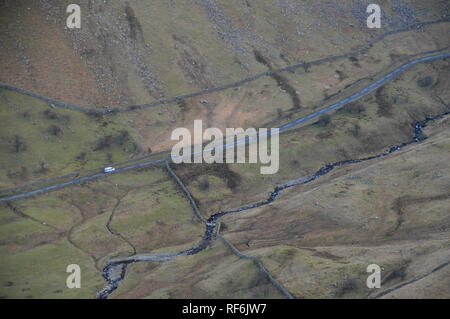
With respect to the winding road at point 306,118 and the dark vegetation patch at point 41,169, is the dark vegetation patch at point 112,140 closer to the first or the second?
the winding road at point 306,118

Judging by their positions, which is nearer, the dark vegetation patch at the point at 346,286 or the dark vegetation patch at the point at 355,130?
the dark vegetation patch at the point at 346,286

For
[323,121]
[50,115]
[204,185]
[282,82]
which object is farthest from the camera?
[282,82]

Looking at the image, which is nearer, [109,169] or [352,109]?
[109,169]

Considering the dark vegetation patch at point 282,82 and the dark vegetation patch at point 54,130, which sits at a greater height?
the dark vegetation patch at point 282,82

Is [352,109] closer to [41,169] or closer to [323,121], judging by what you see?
[323,121]

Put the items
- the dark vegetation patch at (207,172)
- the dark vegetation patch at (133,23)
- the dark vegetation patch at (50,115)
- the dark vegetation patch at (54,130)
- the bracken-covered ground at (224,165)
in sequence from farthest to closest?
the dark vegetation patch at (133,23) < the dark vegetation patch at (50,115) < the dark vegetation patch at (54,130) < the dark vegetation patch at (207,172) < the bracken-covered ground at (224,165)

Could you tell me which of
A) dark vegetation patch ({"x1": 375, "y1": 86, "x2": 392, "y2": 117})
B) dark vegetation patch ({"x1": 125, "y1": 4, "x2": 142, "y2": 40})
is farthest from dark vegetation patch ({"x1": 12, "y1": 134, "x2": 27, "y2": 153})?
dark vegetation patch ({"x1": 375, "y1": 86, "x2": 392, "y2": 117})

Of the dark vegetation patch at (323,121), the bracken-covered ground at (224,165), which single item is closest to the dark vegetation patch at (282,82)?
the bracken-covered ground at (224,165)

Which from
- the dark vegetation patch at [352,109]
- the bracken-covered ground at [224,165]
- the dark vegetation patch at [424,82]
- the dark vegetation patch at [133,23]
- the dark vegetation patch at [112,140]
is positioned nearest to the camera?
the bracken-covered ground at [224,165]

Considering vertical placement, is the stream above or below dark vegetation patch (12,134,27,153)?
below

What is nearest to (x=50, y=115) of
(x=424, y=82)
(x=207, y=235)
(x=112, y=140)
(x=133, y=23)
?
(x=112, y=140)

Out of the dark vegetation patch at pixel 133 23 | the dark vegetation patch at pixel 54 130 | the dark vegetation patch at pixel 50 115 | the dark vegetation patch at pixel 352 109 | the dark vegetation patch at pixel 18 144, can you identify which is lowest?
the dark vegetation patch at pixel 18 144

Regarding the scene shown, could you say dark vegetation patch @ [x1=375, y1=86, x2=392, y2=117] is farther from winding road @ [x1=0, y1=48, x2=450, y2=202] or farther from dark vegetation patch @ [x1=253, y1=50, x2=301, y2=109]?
dark vegetation patch @ [x1=253, y1=50, x2=301, y2=109]

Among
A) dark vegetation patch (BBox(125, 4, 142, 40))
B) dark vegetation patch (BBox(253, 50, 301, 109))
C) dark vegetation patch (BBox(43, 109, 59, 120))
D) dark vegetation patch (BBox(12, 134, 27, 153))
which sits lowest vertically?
dark vegetation patch (BBox(12, 134, 27, 153))
